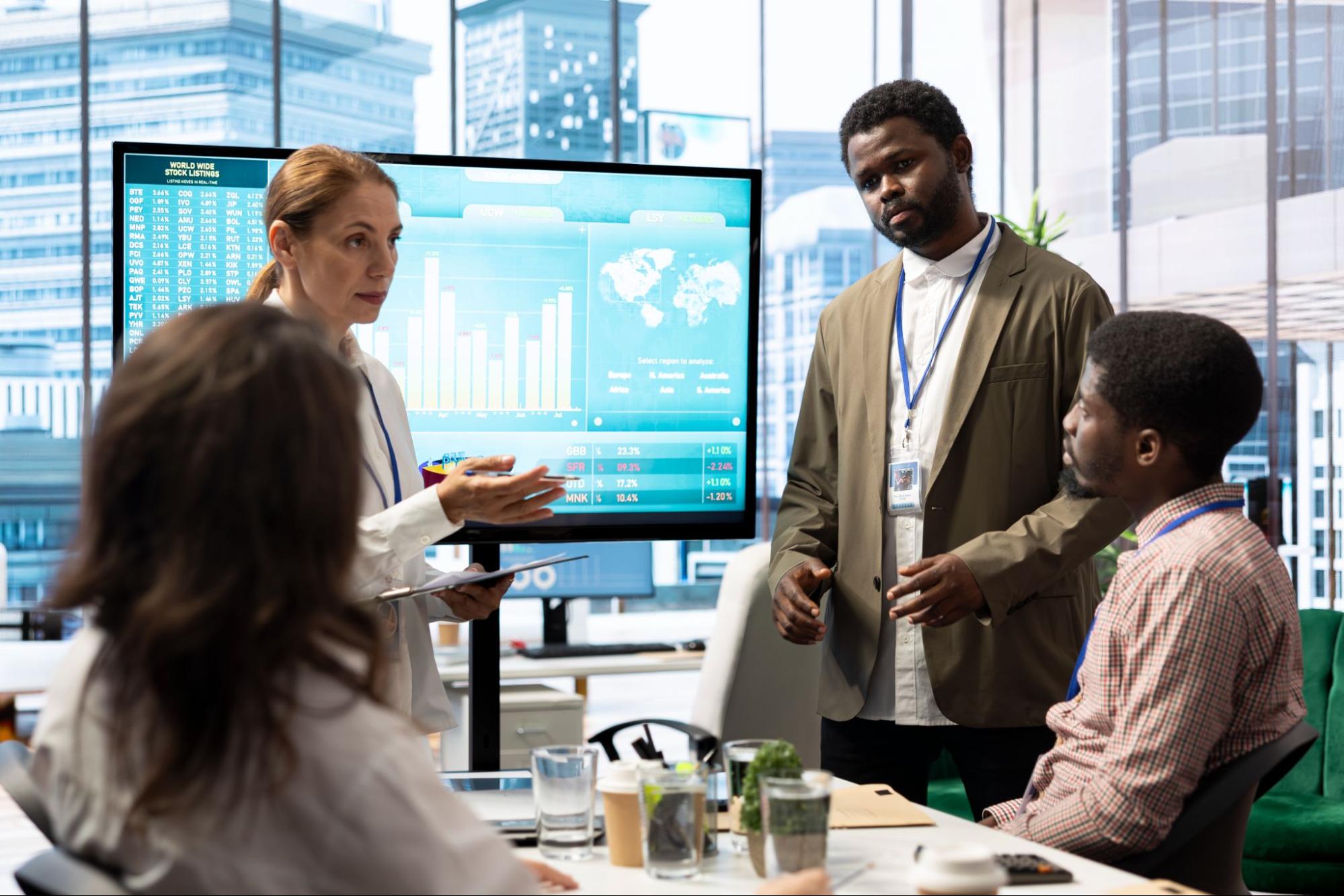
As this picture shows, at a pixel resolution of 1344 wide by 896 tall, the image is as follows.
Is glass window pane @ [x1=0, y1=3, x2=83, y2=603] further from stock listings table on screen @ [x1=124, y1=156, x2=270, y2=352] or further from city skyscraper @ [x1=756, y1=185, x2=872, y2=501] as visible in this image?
stock listings table on screen @ [x1=124, y1=156, x2=270, y2=352]

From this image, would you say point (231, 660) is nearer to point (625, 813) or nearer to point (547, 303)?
point (625, 813)

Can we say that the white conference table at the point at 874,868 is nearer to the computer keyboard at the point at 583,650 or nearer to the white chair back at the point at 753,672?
the white chair back at the point at 753,672

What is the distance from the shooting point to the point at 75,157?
5.96 metres

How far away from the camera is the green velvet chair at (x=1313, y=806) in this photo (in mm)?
3158

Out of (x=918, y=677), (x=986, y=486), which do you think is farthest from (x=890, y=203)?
(x=918, y=677)

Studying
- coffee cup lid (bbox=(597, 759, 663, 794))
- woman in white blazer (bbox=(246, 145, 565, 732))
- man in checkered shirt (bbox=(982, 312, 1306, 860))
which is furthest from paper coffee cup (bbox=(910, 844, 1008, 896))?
woman in white blazer (bbox=(246, 145, 565, 732))

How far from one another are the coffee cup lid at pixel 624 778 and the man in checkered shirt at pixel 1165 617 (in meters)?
0.55

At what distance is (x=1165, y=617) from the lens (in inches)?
62.2

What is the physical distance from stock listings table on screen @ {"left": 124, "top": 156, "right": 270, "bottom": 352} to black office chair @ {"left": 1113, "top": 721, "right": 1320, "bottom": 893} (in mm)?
1796

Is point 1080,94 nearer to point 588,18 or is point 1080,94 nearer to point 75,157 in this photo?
point 588,18

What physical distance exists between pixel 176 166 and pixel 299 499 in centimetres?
170

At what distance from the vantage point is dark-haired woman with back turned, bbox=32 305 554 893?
2.88ft

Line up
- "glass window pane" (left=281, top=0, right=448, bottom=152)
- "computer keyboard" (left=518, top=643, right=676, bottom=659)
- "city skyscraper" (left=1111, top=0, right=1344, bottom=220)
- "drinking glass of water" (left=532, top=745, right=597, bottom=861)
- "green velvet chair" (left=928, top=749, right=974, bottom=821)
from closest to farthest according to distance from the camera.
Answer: "drinking glass of water" (left=532, top=745, right=597, bottom=861) → "green velvet chair" (left=928, top=749, right=974, bottom=821) → "computer keyboard" (left=518, top=643, right=676, bottom=659) → "city skyscraper" (left=1111, top=0, right=1344, bottom=220) → "glass window pane" (left=281, top=0, right=448, bottom=152)

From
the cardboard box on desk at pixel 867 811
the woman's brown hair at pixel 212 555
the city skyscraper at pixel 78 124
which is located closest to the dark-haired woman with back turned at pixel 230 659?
the woman's brown hair at pixel 212 555
